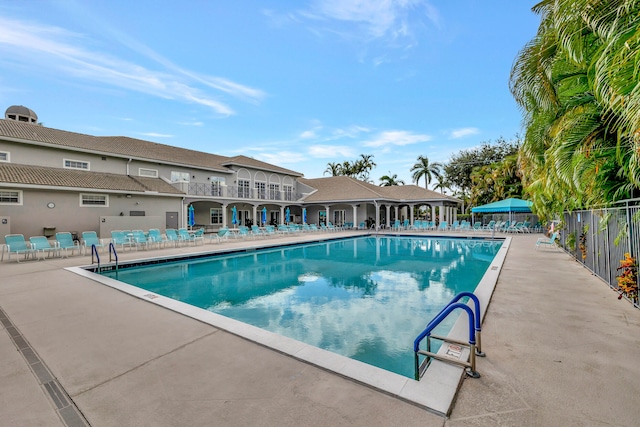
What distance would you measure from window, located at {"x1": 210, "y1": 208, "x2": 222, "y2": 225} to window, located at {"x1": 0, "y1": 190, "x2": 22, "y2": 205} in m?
13.1

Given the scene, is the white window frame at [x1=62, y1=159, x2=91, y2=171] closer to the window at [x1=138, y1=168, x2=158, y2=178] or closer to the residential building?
the residential building

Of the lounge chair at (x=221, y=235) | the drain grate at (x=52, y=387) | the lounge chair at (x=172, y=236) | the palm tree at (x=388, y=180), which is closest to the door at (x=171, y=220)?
the lounge chair at (x=221, y=235)

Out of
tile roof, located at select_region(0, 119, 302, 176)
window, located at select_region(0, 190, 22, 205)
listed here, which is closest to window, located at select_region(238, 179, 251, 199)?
tile roof, located at select_region(0, 119, 302, 176)

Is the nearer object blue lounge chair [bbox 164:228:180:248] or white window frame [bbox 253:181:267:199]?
blue lounge chair [bbox 164:228:180:248]

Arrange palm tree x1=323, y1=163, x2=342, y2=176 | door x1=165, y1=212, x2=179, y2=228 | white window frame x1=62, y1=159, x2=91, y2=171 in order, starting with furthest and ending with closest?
palm tree x1=323, y1=163, x2=342, y2=176, door x1=165, y1=212, x2=179, y2=228, white window frame x1=62, y1=159, x2=91, y2=171

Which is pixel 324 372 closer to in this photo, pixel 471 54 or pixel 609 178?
pixel 609 178

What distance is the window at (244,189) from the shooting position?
84.5ft

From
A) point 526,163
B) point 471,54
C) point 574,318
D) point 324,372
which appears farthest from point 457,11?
point 324,372

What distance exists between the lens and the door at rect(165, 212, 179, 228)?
65.5 ft

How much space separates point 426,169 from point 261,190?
2404cm

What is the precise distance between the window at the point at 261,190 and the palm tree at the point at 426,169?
893 inches

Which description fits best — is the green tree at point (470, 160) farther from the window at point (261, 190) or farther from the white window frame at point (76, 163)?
the white window frame at point (76, 163)

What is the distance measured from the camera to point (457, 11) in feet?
42.5

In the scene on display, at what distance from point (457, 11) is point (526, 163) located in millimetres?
7326
